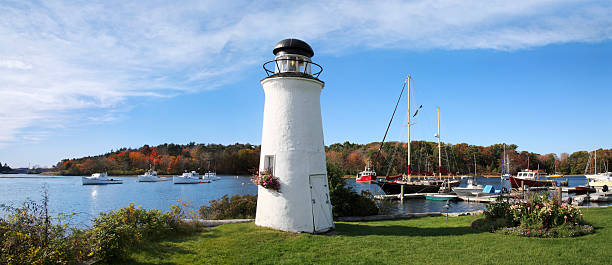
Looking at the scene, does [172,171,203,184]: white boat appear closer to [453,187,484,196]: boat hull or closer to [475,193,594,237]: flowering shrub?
[453,187,484,196]: boat hull

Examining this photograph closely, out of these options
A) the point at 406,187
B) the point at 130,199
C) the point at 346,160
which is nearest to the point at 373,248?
the point at 406,187

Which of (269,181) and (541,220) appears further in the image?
(269,181)

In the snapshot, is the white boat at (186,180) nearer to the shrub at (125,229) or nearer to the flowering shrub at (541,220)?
the shrub at (125,229)

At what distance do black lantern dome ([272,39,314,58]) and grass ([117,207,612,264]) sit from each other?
20.0ft

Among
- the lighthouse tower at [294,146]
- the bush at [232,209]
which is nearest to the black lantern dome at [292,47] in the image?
the lighthouse tower at [294,146]

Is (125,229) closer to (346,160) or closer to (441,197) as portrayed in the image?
(441,197)

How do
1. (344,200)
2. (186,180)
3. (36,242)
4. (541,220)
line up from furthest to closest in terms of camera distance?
(186,180) → (344,200) → (541,220) → (36,242)

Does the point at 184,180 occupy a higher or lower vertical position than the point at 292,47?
lower

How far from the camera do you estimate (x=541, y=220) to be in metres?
9.94

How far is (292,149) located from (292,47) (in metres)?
3.53

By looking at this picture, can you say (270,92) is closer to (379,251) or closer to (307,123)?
(307,123)

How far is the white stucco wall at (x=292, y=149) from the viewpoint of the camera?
1083 cm

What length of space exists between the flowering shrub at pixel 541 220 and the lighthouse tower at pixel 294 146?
5759mm

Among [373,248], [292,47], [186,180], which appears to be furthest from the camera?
[186,180]
